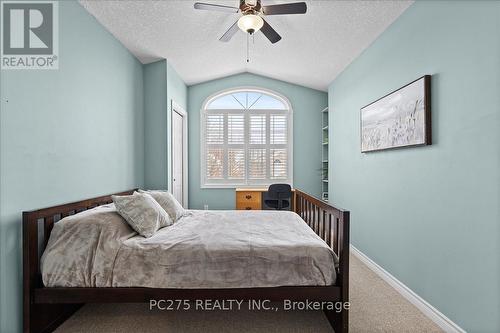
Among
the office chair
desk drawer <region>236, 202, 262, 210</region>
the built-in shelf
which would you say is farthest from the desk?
the built-in shelf

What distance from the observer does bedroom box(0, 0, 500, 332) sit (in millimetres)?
1784

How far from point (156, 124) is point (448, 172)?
331cm

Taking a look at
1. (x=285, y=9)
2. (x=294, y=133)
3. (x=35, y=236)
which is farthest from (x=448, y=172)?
(x=294, y=133)

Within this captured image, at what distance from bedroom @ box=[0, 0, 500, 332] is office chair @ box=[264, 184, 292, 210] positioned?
30.0 inches

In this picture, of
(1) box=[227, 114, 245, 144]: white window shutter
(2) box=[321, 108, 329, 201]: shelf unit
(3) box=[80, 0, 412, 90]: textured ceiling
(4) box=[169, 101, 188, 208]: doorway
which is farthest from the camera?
(1) box=[227, 114, 245, 144]: white window shutter

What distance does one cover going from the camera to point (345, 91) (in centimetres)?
415

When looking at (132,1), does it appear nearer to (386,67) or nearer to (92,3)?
(92,3)

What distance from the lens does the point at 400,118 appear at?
2.61 metres

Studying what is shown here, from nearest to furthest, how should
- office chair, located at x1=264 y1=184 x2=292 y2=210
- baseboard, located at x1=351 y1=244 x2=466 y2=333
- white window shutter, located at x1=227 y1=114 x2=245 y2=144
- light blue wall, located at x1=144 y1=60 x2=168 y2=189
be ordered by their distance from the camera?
1. baseboard, located at x1=351 y1=244 x2=466 y2=333
2. light blue wall, located at x1=144 y1=60 x2=168 y2=189
3. office chair, located at x1=264 y1=184 x2=292 y2=210
4. white window shutter, located at x1=227 y1=114 x2=245 y2=144

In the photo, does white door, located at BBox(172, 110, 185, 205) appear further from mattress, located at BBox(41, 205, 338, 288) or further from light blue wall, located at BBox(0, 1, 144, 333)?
mattress, located at BBox(41, 205, 338, 288)

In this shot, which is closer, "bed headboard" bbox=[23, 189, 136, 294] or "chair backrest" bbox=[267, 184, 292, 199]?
"bed headboard" bbox=[23, 189, 136, 294]

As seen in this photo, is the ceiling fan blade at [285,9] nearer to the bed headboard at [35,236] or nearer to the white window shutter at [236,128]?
the bed headboard at [35,236]

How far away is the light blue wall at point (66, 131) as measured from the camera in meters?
1.76

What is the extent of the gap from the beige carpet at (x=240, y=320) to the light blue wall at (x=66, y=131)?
50cm
